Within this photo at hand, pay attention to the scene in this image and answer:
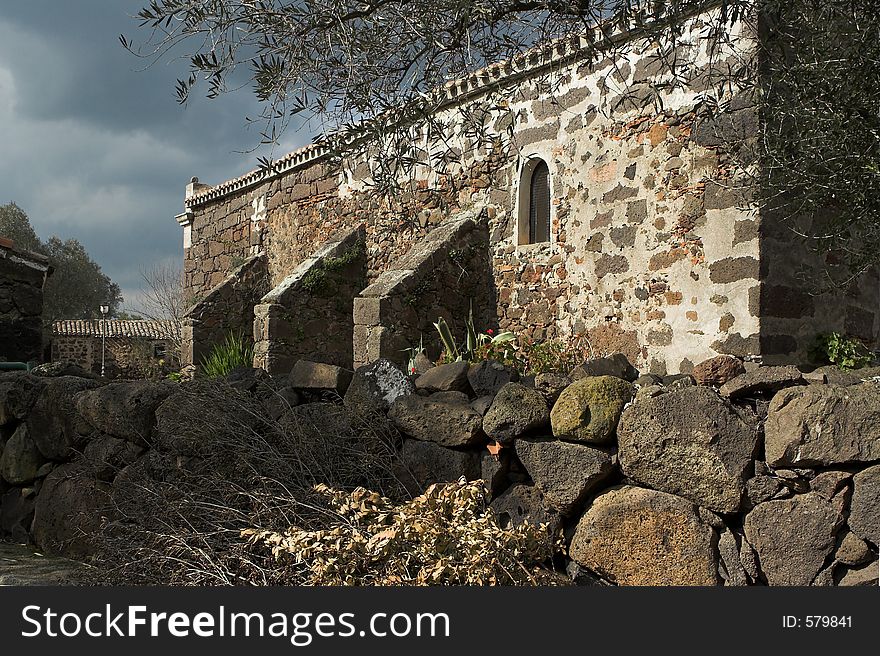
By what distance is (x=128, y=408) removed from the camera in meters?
5.00

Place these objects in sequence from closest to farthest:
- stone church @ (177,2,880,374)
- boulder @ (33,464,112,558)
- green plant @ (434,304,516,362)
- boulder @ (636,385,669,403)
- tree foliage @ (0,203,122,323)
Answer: boulder @ (636,385,669,403)
boulder @ (33,464,112,558)
stone church @ (177,2,880,374)
green plant @ (434,304,516,362)
tree foliage @ (0,203,122,323)

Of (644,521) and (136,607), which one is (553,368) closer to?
(644,521)

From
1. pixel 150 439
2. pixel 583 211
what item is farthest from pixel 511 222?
pixel 150 439

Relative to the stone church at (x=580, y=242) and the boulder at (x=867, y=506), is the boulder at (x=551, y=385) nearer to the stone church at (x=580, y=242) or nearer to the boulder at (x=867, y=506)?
the boulder at (x=867, y=506)

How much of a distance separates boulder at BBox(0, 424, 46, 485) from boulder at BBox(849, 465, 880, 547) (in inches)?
211

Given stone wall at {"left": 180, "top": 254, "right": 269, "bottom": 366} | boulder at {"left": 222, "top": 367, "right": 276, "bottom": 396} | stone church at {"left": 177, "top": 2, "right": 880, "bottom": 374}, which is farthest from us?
stone wall at {"left": 180, "top": 254, "right": 269, "bottom": 366}

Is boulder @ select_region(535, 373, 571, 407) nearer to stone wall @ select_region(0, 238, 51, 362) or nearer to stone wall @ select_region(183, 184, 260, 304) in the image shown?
stone wall @ select_region(0, 238, 51, 362)

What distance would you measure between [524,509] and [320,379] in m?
1.47

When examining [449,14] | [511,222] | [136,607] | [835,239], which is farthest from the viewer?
[511,222]

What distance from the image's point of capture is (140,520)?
424cm

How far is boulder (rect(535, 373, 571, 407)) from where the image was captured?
3871mm

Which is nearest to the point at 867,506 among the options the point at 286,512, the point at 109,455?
the point at 286,512

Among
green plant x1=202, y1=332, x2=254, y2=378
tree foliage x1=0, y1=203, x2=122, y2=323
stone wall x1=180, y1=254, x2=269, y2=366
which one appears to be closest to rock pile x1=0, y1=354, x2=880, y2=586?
green plant x1=202, y1=332, x2=254, y2=378

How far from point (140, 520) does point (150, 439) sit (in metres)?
0.86
